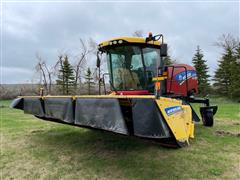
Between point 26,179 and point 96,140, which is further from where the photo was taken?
point 96,140

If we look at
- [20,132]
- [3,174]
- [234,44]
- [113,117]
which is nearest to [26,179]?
[3,174]

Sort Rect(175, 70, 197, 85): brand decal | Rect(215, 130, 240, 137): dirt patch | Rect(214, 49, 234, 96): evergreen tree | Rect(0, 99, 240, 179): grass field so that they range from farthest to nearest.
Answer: Rect(214, 49, 234, 96): evergreen tree
Rect(175, 70, 197, 85): brand decal
Rect(215, 130, 240, 137): dirt patch
Rect(0, 99, 240, 179): grass field

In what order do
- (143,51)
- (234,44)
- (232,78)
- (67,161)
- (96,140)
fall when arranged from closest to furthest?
(67,161) → (143,51) → (96,140) → (232,78) → (234,44)

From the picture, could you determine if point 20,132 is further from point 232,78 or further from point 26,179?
point 232,78

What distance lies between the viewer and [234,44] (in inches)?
1329

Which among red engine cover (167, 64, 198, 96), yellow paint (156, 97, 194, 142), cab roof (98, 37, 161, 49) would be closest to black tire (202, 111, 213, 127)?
red engine cover (167, 64, 198, 96)

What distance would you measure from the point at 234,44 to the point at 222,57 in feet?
12.4

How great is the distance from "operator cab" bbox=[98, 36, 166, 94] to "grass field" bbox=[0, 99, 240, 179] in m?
1.29

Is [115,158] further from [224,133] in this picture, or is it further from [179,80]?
[224,133]

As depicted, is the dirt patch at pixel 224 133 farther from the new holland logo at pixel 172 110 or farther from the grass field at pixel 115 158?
the new holland logo at pixel 172 110

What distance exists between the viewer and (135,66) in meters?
5.78

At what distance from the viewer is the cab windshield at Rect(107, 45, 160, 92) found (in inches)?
225

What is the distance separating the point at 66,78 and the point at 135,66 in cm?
2959

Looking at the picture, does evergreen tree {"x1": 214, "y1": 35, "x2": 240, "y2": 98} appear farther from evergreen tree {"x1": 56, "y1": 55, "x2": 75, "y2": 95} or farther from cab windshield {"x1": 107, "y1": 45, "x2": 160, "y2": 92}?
→ cab windshield {"x1": 107, "y1": 45, "x2": 160, "y2": 92}
